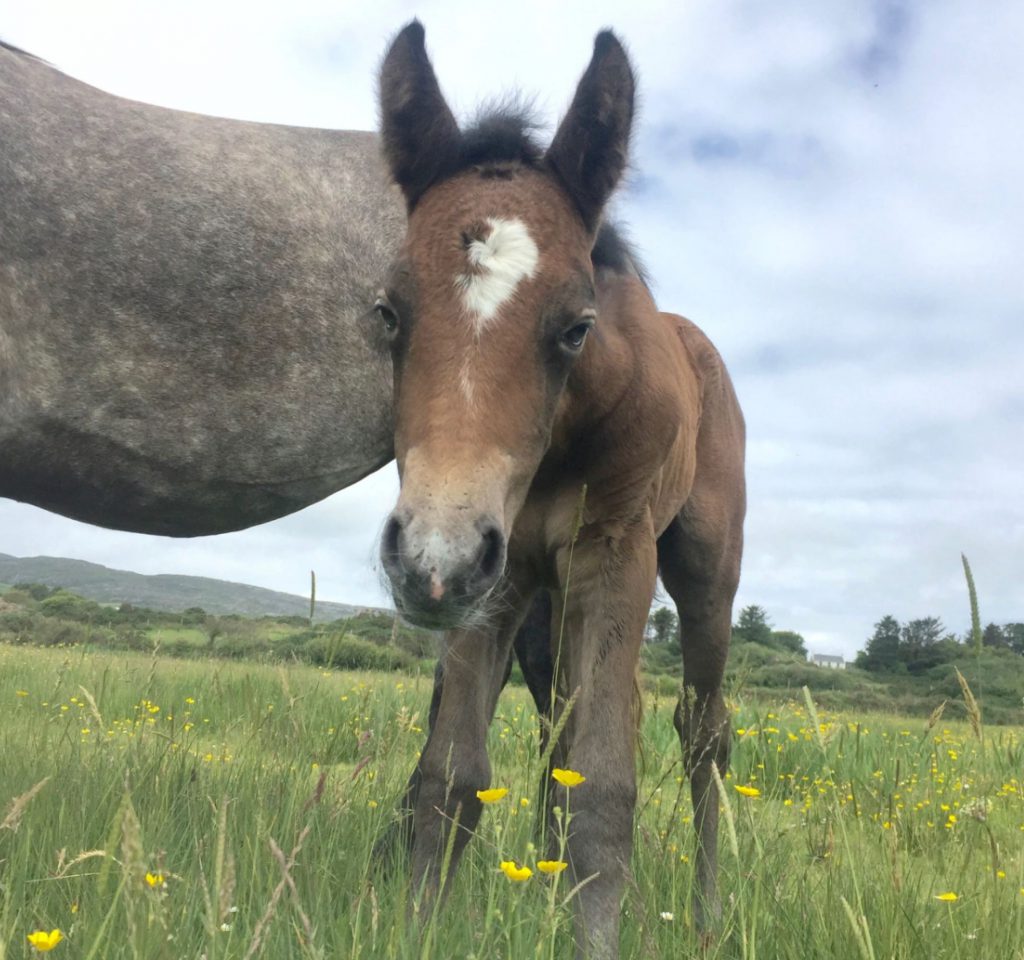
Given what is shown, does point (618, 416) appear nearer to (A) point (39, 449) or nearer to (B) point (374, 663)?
(A) point (39, 449)

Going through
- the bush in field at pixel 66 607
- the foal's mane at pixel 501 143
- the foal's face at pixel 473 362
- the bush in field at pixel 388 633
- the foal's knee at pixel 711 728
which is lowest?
the foal's knee at pixel 711 728

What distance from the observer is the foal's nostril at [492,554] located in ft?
6.43

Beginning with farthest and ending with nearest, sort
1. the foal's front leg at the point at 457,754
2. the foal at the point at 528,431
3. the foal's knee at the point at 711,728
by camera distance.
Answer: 1. the foal's knee at the point at 711,728
2. the foal's front leg at the point at 457,754
3. the foal at the point at 528,431

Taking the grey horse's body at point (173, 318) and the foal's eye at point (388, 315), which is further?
the grey horse's body at point (173, 318)

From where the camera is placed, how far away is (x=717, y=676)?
4.05 metres

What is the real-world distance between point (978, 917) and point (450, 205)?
227 cm

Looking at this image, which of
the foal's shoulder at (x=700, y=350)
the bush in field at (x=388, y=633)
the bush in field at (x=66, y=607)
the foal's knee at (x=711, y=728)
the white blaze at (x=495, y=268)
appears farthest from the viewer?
the bush in field at (x=66, y=607)

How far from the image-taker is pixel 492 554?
6.57ft

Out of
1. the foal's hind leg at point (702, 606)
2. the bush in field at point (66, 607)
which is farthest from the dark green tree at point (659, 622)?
the bush in field at point (66, 607)

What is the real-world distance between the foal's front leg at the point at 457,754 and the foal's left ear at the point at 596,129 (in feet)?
4.47

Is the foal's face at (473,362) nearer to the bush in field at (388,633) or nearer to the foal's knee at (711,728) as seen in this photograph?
the bush in field at (388,633)

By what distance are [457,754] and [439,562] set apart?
3.48 ft

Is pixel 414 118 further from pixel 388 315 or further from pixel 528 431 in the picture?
pixel 528 431

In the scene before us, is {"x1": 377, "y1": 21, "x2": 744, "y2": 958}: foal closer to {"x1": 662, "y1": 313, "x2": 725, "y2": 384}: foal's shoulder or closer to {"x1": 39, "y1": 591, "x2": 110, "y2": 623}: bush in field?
{"x1": 662, "y1": 313, "x2": 725, "y2": 384}: foal's shoulder
